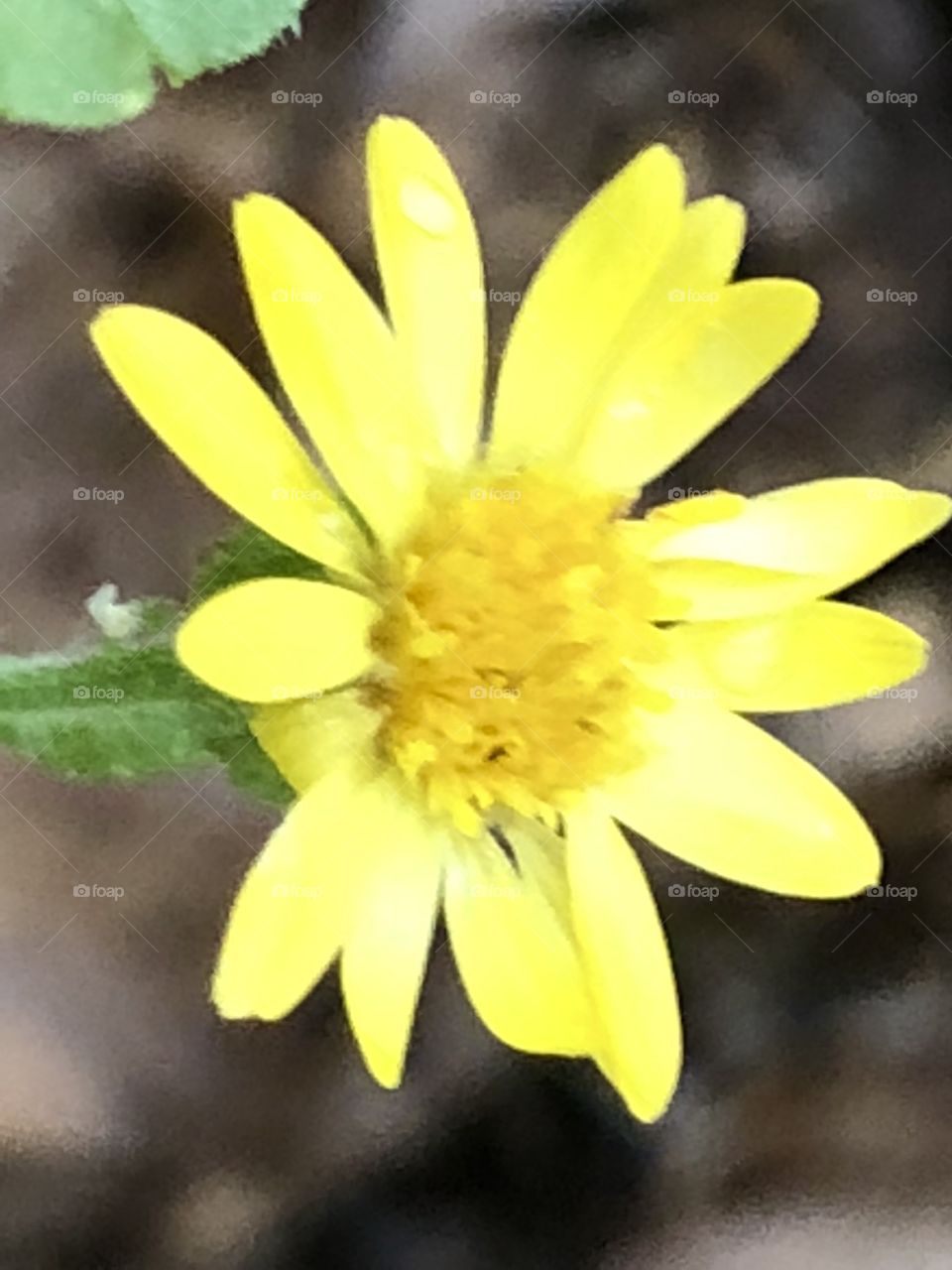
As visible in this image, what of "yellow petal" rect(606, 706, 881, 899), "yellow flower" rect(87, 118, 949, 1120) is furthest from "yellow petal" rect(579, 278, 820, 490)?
"yellow petal" rect(606, 706, 881, 899)

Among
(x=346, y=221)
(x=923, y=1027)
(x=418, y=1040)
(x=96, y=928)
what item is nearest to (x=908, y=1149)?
(x=923, y=1027)

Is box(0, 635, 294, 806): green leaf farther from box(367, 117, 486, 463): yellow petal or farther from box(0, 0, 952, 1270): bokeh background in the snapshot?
box(367, 117, 486, 463): yellow petal

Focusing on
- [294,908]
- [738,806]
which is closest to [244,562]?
[294,908]

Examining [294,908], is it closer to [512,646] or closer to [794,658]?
[512,646]

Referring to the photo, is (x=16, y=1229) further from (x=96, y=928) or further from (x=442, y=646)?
(x=442, y=646)

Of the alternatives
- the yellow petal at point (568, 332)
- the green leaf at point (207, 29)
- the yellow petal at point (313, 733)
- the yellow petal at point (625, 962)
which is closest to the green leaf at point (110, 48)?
the green leaf at point (207, 29)

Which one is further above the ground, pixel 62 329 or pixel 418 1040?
pixel 62 329
